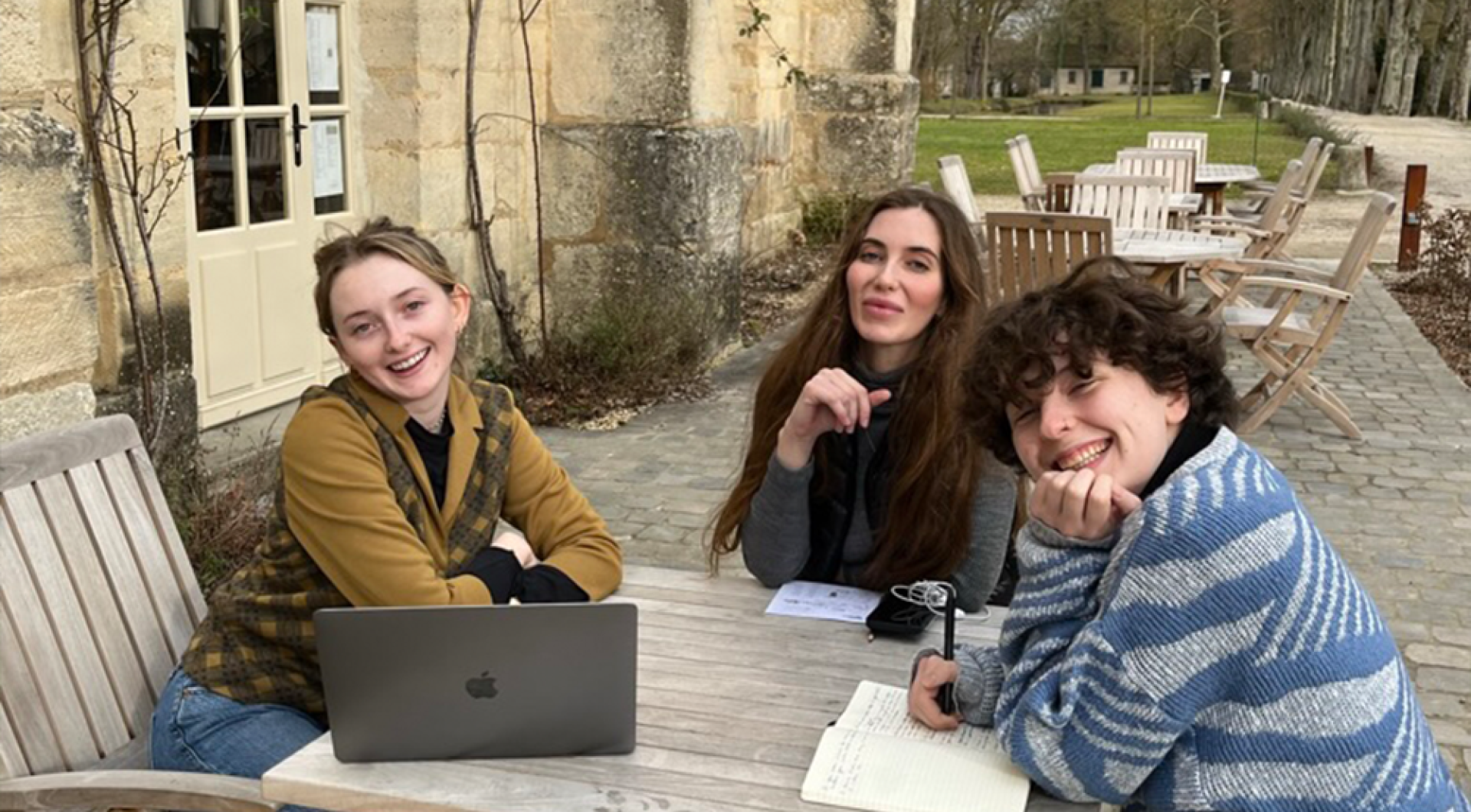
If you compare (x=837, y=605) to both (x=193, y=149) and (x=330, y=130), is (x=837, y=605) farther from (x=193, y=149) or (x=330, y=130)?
(x=330, y=130)

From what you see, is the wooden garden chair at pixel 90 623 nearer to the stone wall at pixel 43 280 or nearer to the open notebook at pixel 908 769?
the open notebook at pixel 908 769

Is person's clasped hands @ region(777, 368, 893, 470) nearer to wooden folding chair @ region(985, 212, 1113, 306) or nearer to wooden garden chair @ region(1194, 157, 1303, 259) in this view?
wooden folding chair @ region(985, 212, 1113, 306)

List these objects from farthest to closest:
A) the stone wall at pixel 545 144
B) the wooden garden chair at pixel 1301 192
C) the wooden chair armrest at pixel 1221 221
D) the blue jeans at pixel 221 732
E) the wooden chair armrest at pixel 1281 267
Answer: the wooden chair armrest at pixel 1221 221 < the wooden garden chair at pixel 1301 192 < the wooden chair armrest at pixel 1281 267 < the stone wall at pixel 545 144 < the blue jeans at pixel 221 732

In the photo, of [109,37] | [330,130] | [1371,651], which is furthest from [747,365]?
[1371,651]

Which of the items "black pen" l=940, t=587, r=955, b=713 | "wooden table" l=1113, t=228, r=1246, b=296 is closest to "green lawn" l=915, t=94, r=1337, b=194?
"wooden table" l=1113, t=228, r=1246, b=296

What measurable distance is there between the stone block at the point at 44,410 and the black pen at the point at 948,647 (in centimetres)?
237

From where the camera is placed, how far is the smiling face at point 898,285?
2.77m

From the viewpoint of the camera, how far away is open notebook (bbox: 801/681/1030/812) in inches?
69.9

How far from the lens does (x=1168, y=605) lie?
1.63 metres

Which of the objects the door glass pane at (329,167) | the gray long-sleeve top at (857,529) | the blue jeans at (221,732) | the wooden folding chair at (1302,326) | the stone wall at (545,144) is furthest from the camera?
the wooden folding chair at (1302,326)

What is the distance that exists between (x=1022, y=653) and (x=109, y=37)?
378cm

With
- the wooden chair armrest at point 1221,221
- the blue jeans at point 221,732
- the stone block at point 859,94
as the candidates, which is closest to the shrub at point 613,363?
the blue jeans at point 221,732

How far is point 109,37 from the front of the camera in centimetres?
454

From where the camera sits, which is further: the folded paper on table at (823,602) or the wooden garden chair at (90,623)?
the folded paper on table at (823,602)
